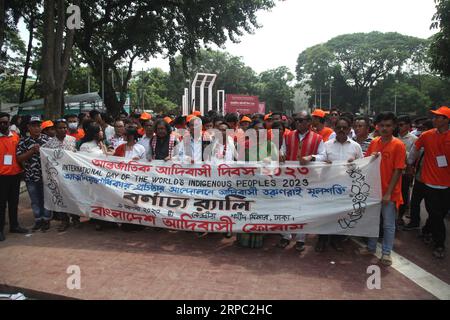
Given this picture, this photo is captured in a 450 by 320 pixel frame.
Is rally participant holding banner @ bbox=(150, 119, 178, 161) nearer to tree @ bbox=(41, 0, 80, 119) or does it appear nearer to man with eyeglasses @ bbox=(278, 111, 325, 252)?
man with eyeglasses @ bbox=(278, 111, 325, 252)

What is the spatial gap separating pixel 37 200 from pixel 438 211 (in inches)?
232

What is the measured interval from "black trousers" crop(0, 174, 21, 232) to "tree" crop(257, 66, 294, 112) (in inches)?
2469

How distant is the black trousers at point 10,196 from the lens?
5410mm

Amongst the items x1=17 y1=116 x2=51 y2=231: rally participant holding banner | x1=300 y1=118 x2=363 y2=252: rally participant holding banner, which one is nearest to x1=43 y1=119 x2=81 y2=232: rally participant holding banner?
x1=17 y1=116 x2=51 y2=231: rally participant holding banner

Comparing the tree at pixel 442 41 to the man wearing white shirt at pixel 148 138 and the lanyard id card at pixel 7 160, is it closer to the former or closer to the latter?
the man wearing white shirt at pixel 148 138

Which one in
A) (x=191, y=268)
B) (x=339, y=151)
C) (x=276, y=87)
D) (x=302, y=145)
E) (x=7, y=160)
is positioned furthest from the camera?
(x=276, y=87)

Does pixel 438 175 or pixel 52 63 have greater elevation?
Answer: pixel 52 63

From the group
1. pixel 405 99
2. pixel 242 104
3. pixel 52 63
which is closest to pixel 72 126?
pixel 52 63

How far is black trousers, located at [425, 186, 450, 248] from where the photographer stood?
4.66 m

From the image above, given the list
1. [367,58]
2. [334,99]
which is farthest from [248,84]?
[367,58]

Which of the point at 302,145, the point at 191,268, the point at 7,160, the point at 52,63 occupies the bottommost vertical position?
the point at 191,268

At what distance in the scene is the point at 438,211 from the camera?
15.4ft

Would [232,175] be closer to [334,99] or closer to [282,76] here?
[334,99]

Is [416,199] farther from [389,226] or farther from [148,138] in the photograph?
[148,138]
